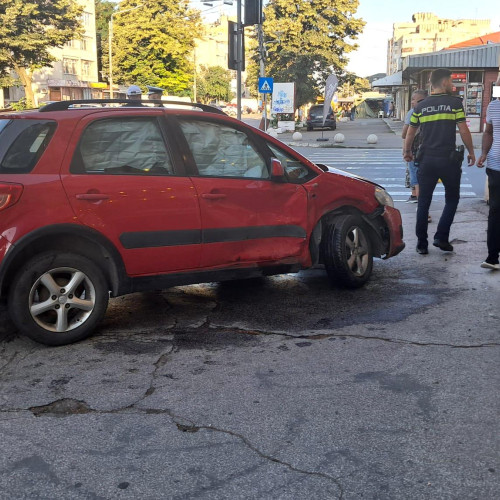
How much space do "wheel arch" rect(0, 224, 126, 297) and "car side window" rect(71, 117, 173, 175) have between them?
0.44m

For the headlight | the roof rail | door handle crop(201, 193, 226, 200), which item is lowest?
the headlight

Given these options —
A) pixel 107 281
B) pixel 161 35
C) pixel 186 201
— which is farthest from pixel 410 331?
pixel 161 35

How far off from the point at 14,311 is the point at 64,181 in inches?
36.7

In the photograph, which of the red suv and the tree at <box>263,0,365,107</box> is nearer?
the red suv

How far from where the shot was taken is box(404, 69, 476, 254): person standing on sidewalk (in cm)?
734

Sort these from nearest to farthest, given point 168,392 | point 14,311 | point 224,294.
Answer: point 168,392
point 14,311
point 224,294

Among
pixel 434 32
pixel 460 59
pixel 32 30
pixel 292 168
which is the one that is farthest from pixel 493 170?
pixel 434 32

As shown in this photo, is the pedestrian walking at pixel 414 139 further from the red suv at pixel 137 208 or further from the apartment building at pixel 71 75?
the apartment building at pixel 71 75

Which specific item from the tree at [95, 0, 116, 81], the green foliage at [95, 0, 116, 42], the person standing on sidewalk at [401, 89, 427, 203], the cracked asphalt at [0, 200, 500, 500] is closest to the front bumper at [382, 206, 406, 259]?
the cracked asphalt at [0, 200, 500, 500]

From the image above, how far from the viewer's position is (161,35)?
2744 inches

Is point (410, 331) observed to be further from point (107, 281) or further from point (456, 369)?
point (107, 281)

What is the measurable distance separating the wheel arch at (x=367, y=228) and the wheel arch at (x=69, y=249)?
1.80 metres

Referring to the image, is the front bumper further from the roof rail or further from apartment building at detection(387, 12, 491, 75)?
apartment building at detection(387, 12, 491, 75)

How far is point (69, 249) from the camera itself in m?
4.70
